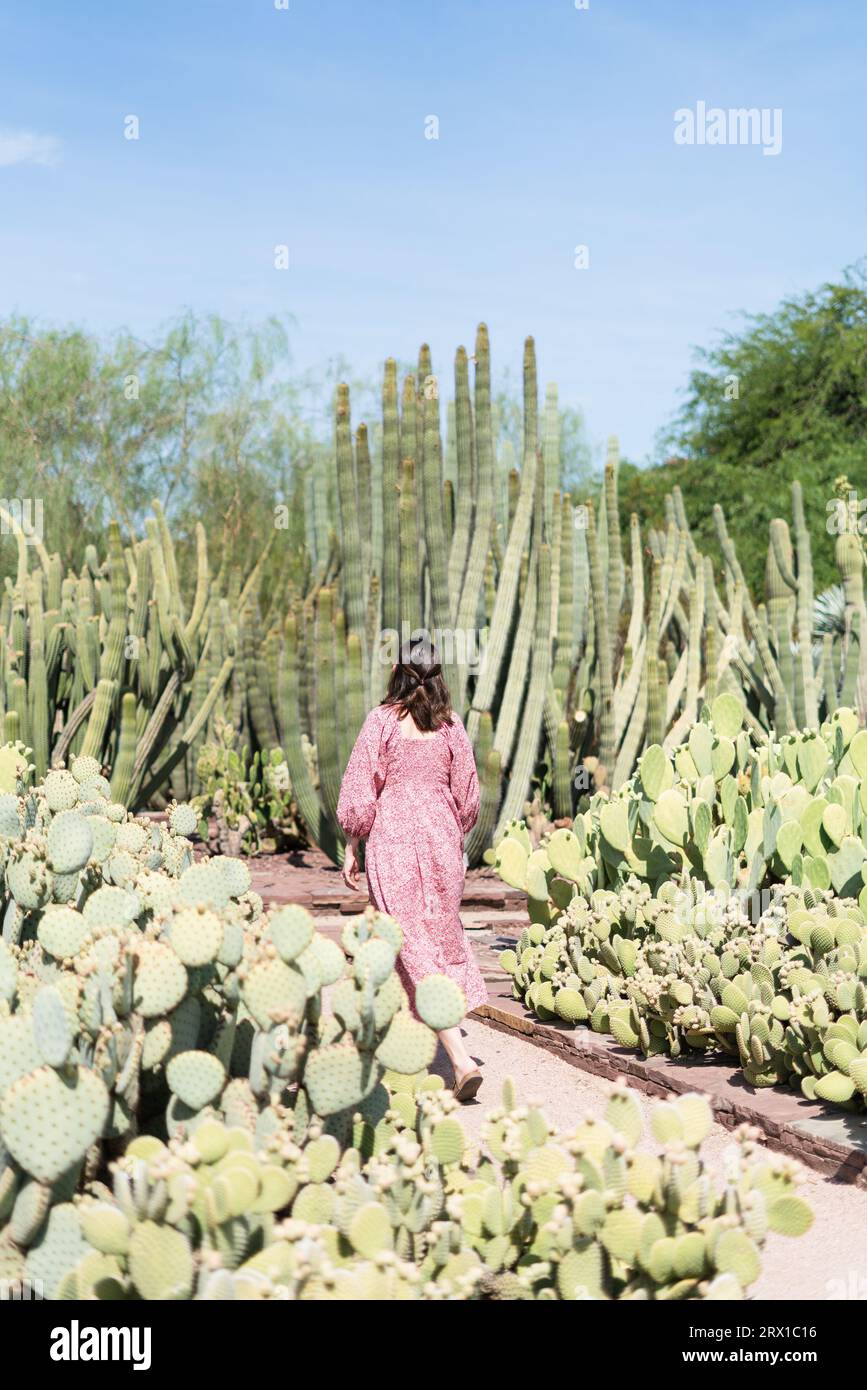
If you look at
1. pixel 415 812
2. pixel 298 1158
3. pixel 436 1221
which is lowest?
pixel 436 1221

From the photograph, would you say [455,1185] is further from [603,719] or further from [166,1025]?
[603,719]

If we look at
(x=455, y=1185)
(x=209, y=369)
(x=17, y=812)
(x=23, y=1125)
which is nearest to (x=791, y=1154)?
(x=455, y=1185)

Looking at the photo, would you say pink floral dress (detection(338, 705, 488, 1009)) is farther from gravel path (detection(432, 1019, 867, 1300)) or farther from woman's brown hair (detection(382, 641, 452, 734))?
gravel path (detection(432, 1019, 867, 1300))

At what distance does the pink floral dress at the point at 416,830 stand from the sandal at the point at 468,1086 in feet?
1.56

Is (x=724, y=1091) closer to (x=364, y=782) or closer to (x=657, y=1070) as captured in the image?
(x=657, y=1070)

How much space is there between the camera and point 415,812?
4707mm

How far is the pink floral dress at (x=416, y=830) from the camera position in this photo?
15.3 ft

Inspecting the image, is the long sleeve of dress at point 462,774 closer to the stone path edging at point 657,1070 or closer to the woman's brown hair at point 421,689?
the woman's brown hair at point 421,689

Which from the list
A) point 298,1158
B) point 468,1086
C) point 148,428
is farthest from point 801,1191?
point 148,428

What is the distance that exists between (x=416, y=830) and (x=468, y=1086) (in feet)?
2.94

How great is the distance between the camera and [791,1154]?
3.68m

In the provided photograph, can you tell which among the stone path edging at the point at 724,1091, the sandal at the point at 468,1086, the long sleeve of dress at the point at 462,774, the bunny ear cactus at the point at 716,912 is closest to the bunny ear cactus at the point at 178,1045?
the stone path edging at the point at 724,1091
